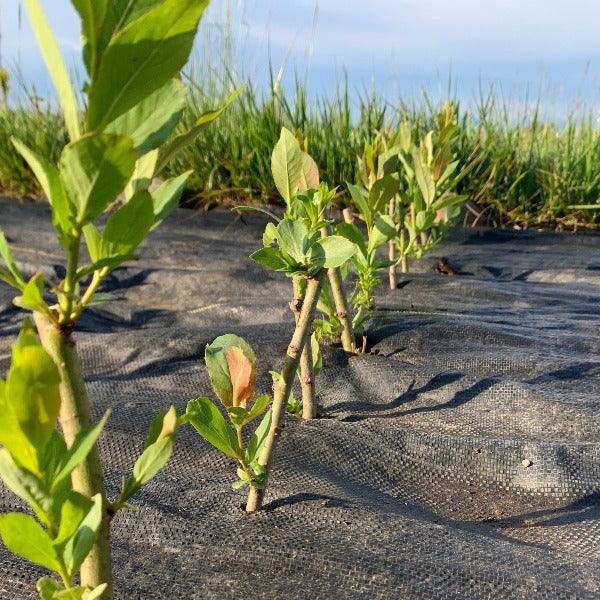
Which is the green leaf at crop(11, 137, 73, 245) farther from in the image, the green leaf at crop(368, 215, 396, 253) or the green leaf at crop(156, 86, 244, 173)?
the green leaf at crop(368, 215, 396, 253)

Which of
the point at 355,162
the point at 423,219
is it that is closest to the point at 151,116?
the point at 423,219

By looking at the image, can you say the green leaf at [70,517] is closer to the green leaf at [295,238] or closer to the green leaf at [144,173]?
the green leaf at [144,173]

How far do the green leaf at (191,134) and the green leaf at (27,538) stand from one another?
267mm

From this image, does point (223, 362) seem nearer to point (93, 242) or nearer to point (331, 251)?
point (331, 251)

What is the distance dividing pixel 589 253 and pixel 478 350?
7.46ft

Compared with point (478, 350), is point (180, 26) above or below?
above

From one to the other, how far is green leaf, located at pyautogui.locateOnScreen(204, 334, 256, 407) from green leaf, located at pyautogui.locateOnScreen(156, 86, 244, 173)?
38 cm

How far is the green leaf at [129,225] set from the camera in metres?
0.49

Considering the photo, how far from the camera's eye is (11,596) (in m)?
0.80

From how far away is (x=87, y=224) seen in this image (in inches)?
19.4

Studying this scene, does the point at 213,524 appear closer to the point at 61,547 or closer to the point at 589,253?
the point at 61,547

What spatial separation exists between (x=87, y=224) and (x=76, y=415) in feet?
0.45

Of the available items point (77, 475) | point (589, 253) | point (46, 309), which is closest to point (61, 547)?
point (77, 475)

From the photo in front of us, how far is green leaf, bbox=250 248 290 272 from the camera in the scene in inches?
37.5
